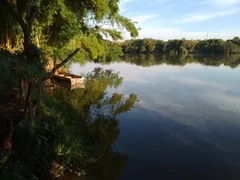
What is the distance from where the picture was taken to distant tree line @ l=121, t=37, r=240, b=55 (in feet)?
245

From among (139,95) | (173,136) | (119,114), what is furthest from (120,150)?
(139,95)

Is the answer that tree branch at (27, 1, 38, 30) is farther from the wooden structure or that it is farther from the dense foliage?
the wooden structure

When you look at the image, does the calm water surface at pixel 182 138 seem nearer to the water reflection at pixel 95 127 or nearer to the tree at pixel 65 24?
the water reflection at pixel 95 127

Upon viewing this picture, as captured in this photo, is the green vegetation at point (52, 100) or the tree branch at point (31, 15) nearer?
the green vegetation at point (52, 100)

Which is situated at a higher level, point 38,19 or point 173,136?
point 38,19

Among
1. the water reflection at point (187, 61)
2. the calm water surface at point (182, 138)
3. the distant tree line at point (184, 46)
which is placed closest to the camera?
the calm water surface at point (182, 138)

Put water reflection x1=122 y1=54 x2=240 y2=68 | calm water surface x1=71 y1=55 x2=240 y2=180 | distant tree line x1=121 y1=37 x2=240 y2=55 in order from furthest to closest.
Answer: distant tree line x1=121 y1=37 x2=240 y2=55 < water reflection x1=122 y1=54 x2=240 y2=68 < calm water surface x1=71 y1=55 x2=240 y2=180

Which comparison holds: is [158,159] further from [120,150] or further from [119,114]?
[119,114]

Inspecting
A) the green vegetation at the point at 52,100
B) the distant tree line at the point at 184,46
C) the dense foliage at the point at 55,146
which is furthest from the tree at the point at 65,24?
the distant tree line at the point at 184,46

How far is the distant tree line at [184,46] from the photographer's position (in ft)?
245

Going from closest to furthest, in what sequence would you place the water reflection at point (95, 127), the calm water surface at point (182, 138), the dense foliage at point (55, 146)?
the dense foliage at point (55, 146), the water reflection at point (95, 127), the calm water surface at point (182, 138)

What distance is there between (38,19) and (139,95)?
703 cm

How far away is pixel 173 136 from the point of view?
766cm

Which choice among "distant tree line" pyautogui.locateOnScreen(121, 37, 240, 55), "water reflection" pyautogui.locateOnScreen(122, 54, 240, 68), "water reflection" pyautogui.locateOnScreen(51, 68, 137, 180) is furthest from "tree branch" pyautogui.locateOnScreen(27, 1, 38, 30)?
"distant tree line" pyautogui.locateOnScreen(121, 37, 240, 55)
